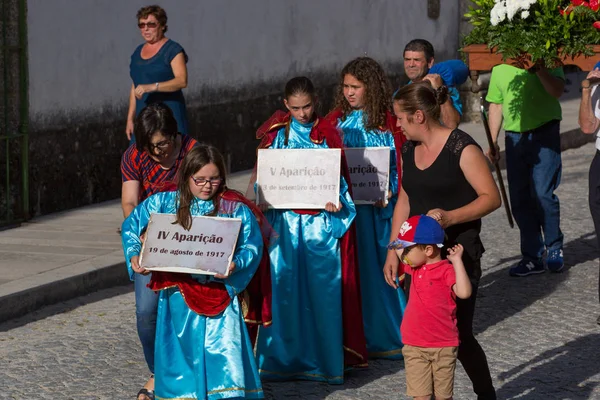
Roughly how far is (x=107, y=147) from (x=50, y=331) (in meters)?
4.57

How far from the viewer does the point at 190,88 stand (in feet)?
44.7

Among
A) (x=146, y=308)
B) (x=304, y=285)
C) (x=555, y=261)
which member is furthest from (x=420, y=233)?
(x=555, y=261)

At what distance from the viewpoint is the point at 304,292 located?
7.00 m

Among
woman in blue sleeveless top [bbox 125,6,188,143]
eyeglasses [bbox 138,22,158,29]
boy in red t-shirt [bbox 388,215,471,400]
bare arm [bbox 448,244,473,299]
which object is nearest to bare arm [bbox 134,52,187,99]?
woman in blue sleeveless top [bbox 125,6,188,143]

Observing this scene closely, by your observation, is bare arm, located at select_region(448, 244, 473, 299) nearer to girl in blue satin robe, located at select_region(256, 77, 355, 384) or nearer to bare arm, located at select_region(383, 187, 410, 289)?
bare arm, located at select_region(383, 187, 410, 289)

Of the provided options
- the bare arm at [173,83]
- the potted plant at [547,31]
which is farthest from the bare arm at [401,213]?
the bare arm at [173,83]

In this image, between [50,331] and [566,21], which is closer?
[566,21]

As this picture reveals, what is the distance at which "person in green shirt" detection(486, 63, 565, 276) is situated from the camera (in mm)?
9281

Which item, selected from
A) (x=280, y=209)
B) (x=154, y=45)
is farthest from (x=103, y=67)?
(x=280, y=209)

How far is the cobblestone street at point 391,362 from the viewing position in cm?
662

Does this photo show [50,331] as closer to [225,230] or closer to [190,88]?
[225,230]

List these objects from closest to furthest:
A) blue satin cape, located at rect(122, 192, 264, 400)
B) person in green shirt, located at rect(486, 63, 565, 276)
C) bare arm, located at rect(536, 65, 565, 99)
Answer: blue satin cape, located at rect(122, 192, 264, 400)
bare arm, located at rect(536, 65, 565, 99)
person in green shirt, located at rect(486, 63, 565, 276)

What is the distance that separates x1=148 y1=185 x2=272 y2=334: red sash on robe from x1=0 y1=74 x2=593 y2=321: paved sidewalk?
167 centimetres

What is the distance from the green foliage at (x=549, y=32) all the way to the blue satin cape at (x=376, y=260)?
89cm
